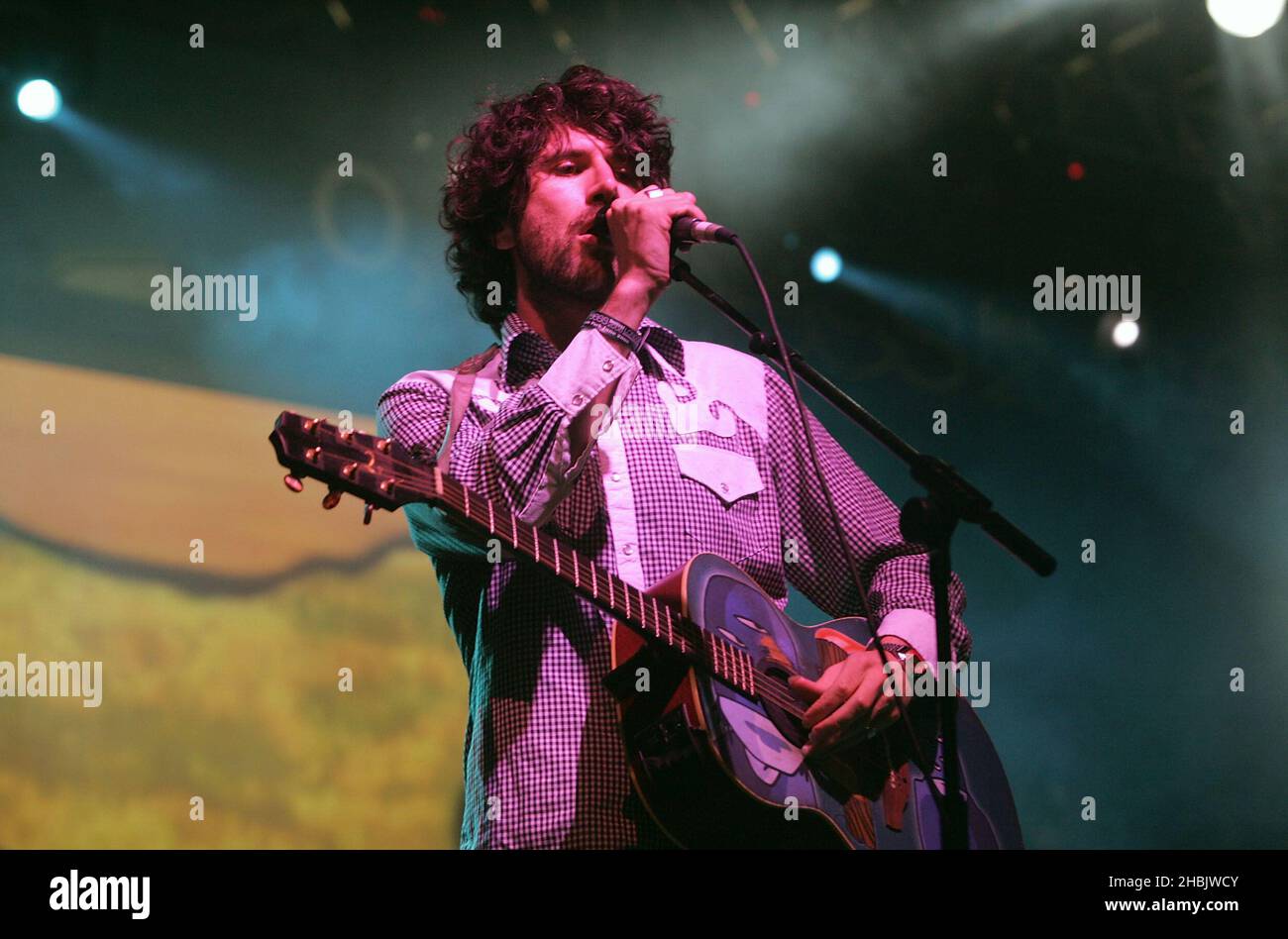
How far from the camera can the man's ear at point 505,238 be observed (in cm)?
281

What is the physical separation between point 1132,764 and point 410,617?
7.85 feet

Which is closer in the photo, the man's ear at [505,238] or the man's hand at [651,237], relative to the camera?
the man's hand at [651,237]

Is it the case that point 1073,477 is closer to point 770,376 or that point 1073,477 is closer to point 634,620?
point 770,376

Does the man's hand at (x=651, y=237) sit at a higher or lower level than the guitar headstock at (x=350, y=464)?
higher

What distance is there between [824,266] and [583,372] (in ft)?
7.18

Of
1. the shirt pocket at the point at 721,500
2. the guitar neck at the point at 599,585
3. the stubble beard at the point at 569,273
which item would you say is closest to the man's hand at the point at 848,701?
the guitar neck at the point at 599,585

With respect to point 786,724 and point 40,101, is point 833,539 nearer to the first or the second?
point 786,724

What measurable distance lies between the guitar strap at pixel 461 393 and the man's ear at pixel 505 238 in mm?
339

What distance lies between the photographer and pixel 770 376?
2.73 m

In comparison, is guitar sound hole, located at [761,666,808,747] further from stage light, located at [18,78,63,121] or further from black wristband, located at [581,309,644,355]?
stage light, located at [18,78,63,121]

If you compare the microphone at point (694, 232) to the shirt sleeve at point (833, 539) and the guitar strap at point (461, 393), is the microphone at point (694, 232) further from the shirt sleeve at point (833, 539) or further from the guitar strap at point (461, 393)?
the shirt sleeve at point (833, 539)

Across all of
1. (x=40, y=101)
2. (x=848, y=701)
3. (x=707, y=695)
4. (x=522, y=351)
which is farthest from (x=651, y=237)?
(x=40, y=101)

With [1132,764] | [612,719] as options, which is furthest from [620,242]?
[1132,764]
